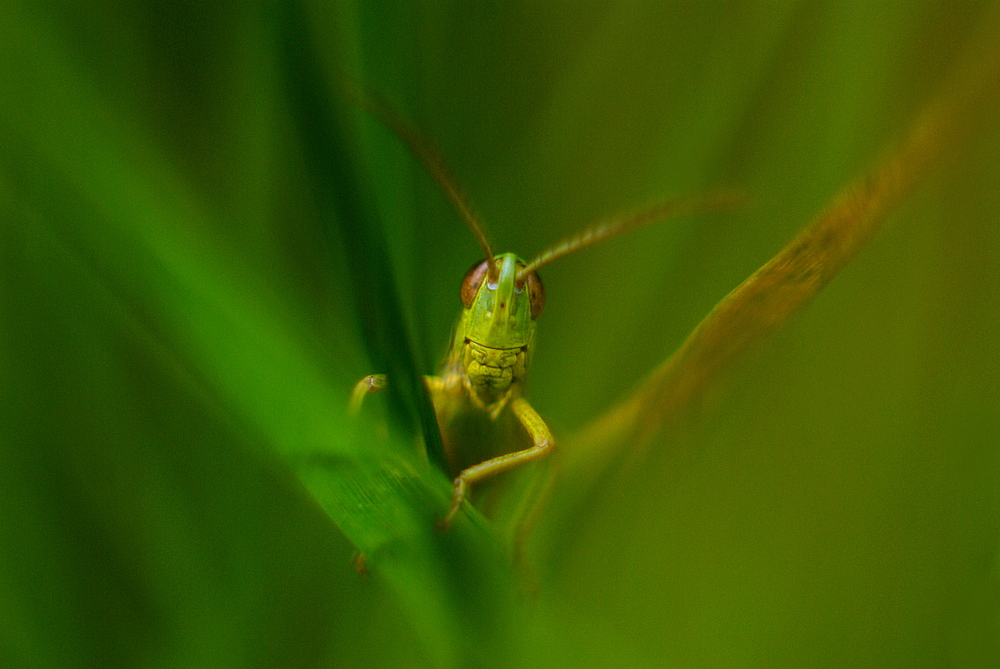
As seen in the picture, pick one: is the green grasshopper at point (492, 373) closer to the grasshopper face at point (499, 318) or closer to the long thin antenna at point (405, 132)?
the grasshopper face at point (499, 318)

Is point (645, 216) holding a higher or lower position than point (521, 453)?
higher

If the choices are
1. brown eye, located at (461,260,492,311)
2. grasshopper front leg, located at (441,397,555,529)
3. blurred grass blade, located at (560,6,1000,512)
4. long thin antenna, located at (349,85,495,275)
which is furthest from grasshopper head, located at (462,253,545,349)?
blurred grass blade, located at (560,6,1000,512)

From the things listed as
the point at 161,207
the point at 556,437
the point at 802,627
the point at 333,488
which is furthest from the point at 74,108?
the point at 802,627

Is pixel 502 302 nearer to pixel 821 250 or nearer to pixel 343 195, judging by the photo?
pixel 821 250

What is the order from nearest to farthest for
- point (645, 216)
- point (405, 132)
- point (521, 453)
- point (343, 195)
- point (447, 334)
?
1. point (343, 195)
2. point (405, 132)
3. point (645, 216)
4. point (521, 453)
5. point (447, 334)

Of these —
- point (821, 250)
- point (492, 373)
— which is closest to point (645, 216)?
point (821, 250)

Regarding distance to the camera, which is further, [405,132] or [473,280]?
[473,280]

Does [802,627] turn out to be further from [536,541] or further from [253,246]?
[253,246]

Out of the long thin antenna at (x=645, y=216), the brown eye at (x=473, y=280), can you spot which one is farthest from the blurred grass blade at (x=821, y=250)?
the brown eye at (x=473, y=280)
